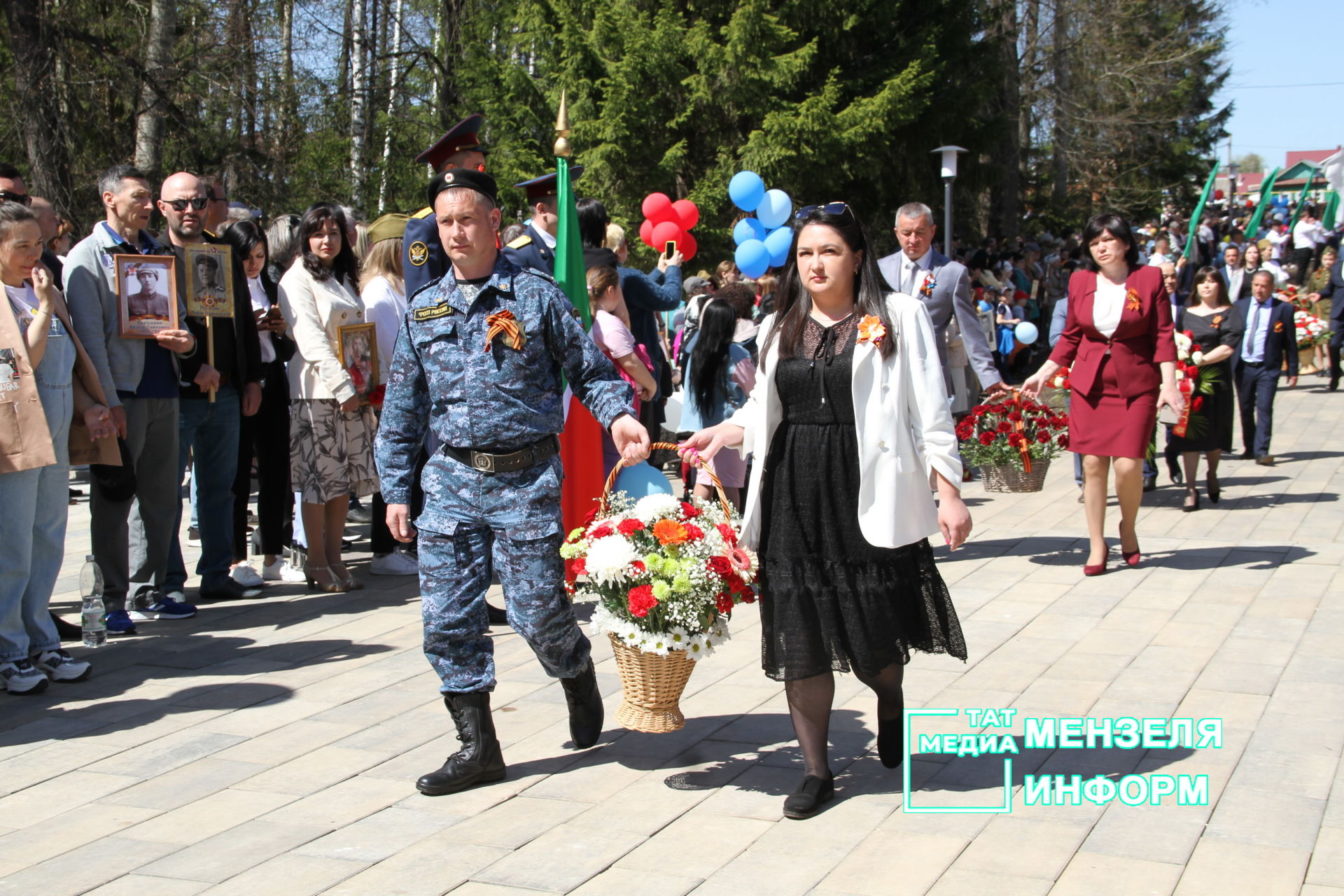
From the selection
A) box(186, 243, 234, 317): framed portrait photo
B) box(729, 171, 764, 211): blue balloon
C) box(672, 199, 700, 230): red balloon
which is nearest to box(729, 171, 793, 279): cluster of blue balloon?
box(729, 171, 764, 211): blue balloon

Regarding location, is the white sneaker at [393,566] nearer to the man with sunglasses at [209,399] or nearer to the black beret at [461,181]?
the man with sunglasses at [209,399]

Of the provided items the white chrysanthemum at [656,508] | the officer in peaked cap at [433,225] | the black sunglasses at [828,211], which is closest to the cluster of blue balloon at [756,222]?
the officer in peaked cap at [433,225]

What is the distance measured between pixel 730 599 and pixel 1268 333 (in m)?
10.3

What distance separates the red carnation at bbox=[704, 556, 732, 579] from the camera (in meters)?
4.28

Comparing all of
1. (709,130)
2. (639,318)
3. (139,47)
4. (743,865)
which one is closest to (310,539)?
(639,318)

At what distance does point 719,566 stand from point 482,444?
0.88 metres

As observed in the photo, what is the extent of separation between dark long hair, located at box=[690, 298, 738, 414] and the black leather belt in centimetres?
435

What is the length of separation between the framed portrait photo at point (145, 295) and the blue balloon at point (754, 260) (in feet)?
16.9

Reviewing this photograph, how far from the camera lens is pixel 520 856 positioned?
3777 millimetres

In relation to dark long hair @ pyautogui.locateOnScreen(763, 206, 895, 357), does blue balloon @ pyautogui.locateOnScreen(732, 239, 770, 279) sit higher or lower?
higher

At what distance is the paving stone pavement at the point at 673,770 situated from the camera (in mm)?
3652

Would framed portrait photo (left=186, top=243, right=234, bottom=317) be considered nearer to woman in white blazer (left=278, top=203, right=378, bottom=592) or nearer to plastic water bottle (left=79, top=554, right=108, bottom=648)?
woman in white blazer (left=278, top=203, right=378, bottom=592)

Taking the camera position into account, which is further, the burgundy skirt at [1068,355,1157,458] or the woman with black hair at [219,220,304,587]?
the woman with black hair at [219,220,304,587]

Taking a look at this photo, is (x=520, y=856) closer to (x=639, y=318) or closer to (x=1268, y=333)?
(x=639, y=318)
